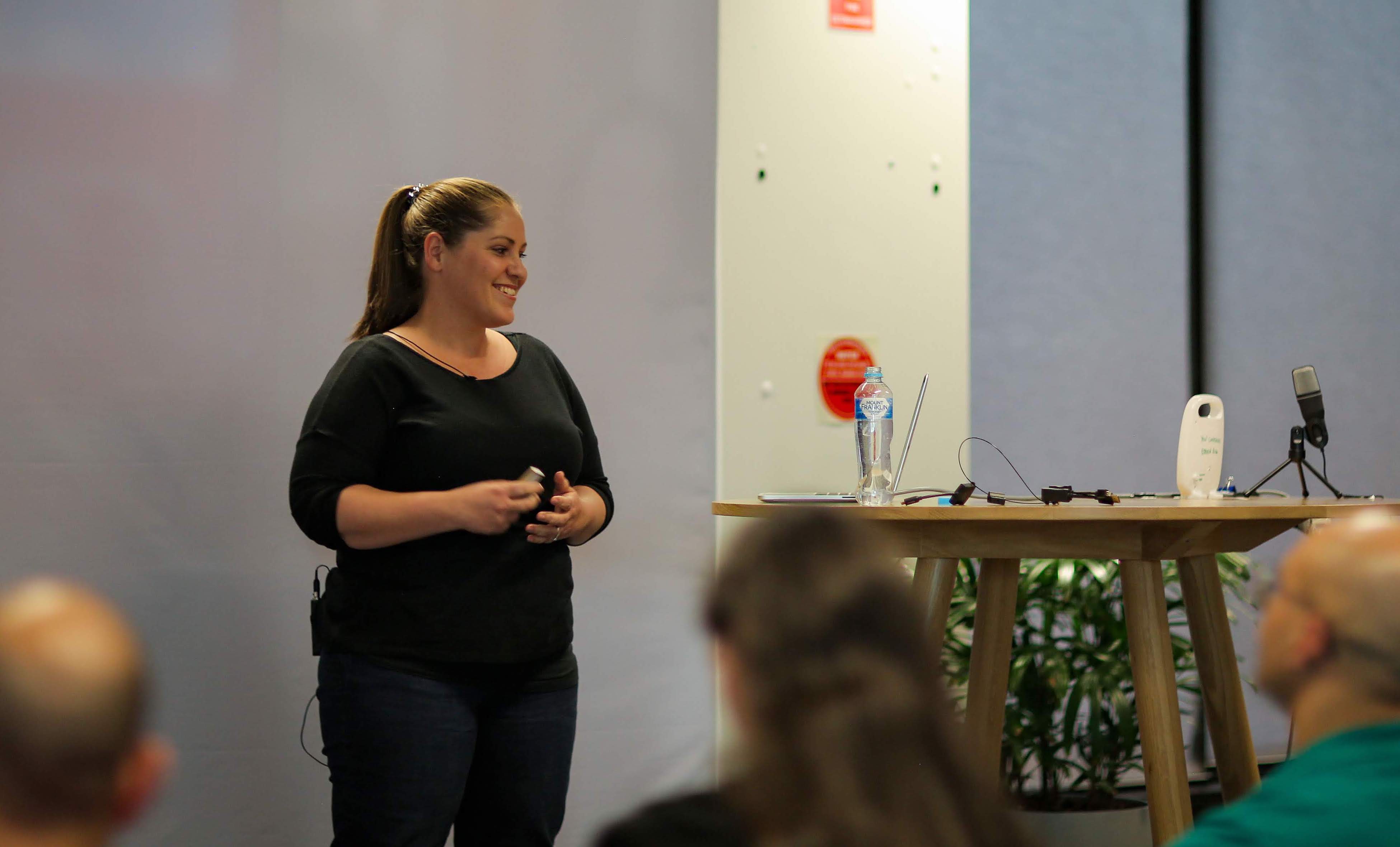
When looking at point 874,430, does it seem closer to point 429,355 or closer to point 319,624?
point 429,355

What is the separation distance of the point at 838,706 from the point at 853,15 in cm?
261

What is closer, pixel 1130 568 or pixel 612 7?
pixel 1130 568

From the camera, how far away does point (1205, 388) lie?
145 inches

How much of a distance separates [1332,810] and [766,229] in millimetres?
2234

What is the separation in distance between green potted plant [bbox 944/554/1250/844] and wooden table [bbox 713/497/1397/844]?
402mm

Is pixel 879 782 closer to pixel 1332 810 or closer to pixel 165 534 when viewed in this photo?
pixel 1332 810

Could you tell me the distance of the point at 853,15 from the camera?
288 cm

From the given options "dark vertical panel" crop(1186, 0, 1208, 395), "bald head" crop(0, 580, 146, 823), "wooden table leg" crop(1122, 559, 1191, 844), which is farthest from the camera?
"dark vertical panel" crop(1186, 0, 1208, 395)

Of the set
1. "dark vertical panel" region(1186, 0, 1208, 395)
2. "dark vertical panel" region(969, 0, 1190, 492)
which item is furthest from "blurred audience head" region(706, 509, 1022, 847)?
"dark vertical panel" region(1186, 0, 1208, 395)

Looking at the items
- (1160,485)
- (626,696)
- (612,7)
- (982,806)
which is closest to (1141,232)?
(1160,485)

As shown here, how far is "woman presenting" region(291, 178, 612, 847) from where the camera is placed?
170 centimetres

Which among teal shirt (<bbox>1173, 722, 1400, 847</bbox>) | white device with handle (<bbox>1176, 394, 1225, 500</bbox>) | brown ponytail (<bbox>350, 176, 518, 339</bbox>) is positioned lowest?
teal shirt (<bbox>1173, 722, 1400, 847</bbox>)

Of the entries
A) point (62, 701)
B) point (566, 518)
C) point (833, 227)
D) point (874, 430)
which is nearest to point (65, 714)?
point (62, 701)

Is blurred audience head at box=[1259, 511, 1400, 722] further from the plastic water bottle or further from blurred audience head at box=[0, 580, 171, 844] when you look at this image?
the plastic water bottle
